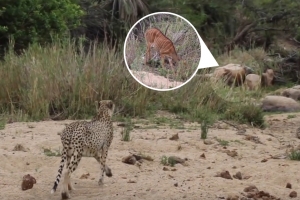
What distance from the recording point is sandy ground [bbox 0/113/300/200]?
7.30 m

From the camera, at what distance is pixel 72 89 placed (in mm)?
12133

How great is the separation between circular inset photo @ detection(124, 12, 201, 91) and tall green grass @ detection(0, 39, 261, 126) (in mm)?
4480

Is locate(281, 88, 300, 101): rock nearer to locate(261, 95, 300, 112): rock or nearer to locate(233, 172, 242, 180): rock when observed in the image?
locate(261, 95, 300, 112): rock

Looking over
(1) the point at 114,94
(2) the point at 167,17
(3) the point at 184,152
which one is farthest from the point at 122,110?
(2) the point at 167,17

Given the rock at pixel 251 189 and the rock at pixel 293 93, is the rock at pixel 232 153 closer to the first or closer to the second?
the rock at pixel 251 189

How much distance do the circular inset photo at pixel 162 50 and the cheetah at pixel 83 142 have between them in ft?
1.93

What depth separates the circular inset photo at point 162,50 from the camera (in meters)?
7.17

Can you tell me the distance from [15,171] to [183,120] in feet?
15.2

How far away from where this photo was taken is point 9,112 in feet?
39.3

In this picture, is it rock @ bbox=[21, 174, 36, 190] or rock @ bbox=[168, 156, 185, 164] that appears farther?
rock @ bbox=[168, 156, 185, 164]

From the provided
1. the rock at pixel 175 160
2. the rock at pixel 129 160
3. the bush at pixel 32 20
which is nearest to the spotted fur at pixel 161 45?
the rock at pixel 129 160

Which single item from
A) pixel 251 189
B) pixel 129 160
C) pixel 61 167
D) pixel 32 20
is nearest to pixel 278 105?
pixel 32 20

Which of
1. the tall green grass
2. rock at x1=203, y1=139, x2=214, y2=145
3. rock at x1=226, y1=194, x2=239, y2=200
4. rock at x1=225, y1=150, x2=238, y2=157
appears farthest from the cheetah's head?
the tall green grass

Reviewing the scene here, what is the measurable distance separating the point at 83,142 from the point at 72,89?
16.7 ft
